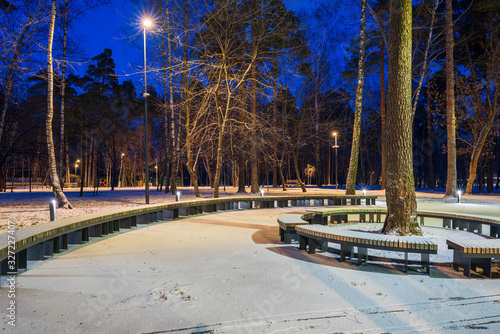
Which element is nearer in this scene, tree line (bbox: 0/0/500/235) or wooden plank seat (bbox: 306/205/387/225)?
wooden plank seat (bbox: 306/205/387/225)

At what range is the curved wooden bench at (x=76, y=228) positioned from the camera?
4.38m

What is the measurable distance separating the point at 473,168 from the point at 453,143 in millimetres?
5409

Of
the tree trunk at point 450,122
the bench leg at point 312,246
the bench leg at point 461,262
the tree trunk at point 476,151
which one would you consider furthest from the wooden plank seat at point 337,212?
the tree trunk at point 476,151

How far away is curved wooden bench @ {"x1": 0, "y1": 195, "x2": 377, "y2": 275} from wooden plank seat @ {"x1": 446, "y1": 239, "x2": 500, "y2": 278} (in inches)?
227

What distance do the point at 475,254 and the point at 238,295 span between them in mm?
3113

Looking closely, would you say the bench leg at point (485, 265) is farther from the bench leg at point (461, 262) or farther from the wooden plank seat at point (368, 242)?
the wooden plank seat at point (368, 242)

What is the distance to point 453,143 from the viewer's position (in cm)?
1761

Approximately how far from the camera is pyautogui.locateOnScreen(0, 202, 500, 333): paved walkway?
2.87m

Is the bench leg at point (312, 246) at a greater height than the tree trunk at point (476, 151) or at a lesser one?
lesser

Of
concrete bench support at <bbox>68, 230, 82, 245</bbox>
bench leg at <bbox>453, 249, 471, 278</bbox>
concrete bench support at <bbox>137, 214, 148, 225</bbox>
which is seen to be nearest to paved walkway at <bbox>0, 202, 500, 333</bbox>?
Result: bench leg at <bbox>453, 249, 471, 278</bbox>

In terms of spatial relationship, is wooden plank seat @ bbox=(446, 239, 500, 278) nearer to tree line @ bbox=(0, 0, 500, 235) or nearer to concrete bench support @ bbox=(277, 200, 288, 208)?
tree line @ bbox=(0, 0, 500, 235)

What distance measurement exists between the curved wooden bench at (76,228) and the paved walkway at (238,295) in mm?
311

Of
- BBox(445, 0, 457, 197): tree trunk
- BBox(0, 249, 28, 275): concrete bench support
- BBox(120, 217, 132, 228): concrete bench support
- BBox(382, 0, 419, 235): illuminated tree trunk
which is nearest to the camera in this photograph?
BBox(0, 249, 28, 275): concrete bench support

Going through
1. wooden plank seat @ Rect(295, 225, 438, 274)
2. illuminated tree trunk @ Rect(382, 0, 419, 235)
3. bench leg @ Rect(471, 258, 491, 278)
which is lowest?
bench leg @ Rect(471, 258, 491, 278)
